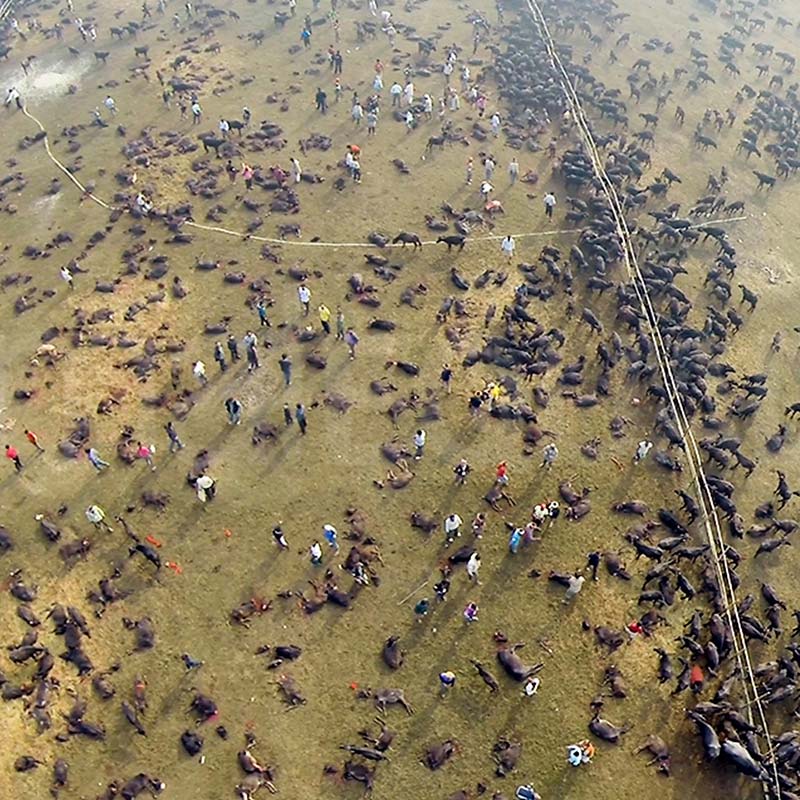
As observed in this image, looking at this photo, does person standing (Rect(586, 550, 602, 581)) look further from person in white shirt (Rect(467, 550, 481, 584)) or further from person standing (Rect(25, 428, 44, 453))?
person standing (Rect(25, 428, 44, 453))

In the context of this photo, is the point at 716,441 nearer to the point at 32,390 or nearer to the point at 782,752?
the point at 782,752

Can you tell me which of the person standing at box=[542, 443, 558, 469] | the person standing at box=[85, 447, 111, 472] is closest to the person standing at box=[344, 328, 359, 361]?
the person standing at box=[542, 443, 558, 469]

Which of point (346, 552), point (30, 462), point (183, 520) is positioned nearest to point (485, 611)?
point (346, 552)

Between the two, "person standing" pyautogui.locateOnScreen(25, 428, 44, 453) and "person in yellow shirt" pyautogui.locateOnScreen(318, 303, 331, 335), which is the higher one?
"person in yellow shirt" pyautogui.locateOnScreen(318, 303, 331, 335)

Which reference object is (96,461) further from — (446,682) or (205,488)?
(446,682)

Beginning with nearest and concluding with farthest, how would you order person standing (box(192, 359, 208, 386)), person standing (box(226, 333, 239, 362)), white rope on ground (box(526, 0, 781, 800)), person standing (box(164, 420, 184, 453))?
white rope on ground (box(526, 0, 781, 800)), person standing (box(164, 420, 184, 453)), person standing (box(192, 359, 208, 386)), person standing (box(226, 333, 239, 362))

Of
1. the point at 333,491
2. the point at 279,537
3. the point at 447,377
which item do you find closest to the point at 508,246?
the point at 447,377

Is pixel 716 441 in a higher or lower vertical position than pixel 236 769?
higher
